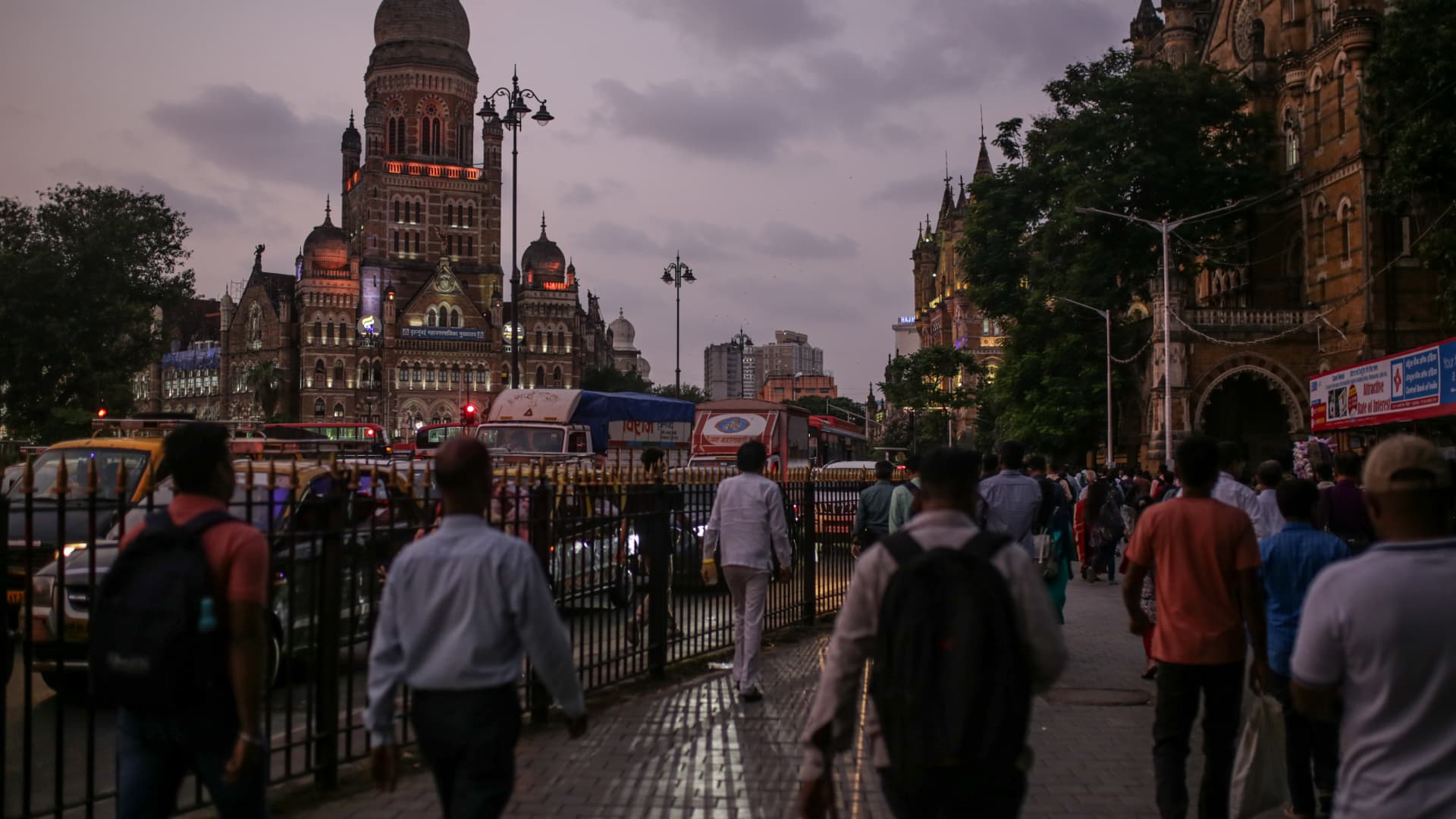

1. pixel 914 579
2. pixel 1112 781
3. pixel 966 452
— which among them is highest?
pixel 966 452

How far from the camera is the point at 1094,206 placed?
3828cm

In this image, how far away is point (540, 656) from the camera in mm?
3953

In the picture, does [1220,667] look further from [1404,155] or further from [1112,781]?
[1404,155]

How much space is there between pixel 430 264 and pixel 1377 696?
105 m

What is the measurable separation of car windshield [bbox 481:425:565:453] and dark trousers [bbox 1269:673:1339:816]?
21398 millimetres

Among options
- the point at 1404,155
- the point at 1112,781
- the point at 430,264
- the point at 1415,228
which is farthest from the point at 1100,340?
the point at 430,264

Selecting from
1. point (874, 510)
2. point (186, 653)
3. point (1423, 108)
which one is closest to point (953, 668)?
point (186, 653)

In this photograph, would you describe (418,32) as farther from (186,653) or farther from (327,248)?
(186,653)

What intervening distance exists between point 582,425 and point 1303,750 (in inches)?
964

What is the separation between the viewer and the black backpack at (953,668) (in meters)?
3.34

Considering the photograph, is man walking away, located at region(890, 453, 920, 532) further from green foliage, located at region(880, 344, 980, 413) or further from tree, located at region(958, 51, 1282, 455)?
green foliage, located at region(880, 344, 980, 413)

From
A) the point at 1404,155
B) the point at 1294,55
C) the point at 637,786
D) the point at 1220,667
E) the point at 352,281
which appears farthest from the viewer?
the point at 352,281

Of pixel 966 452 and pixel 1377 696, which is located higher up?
pixel 966 452

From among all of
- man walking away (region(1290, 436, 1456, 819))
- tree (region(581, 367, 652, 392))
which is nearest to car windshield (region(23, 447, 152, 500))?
man walking away (region(1290, 436, 1456, 819))
